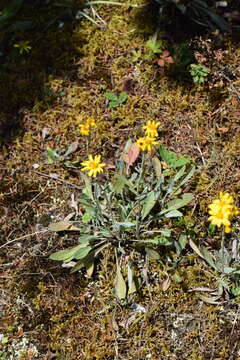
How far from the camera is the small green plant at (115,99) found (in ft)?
10.4

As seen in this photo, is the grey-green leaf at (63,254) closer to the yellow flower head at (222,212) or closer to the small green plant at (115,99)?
the yellow flower head at (222,212)

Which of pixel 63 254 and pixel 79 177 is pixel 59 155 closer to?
pixel 79 177

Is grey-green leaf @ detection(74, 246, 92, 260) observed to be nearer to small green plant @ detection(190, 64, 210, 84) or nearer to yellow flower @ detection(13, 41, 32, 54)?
small green plant @ detection(190, 64, 210, 84)

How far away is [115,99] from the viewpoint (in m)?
3.18

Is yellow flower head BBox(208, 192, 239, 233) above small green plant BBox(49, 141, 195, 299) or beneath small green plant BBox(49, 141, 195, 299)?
above

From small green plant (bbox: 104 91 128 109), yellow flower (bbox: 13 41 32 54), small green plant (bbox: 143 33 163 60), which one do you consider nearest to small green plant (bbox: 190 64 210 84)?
small green plant (bbox: 143 33 163 60)

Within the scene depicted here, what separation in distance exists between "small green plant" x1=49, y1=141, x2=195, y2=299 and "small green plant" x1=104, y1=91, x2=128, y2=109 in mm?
479

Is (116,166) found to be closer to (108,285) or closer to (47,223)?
(47,223)

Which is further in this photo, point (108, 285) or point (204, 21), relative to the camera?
Result: point (204, 21)

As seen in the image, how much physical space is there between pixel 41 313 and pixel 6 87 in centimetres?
156

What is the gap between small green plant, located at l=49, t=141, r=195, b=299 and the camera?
2.62 m

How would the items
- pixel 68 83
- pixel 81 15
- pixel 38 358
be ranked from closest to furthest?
pixel 38 358
pixel 68 83
pixel 81 15

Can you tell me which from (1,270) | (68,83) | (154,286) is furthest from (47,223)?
(68,83)

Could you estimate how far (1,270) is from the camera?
2.73 meters
